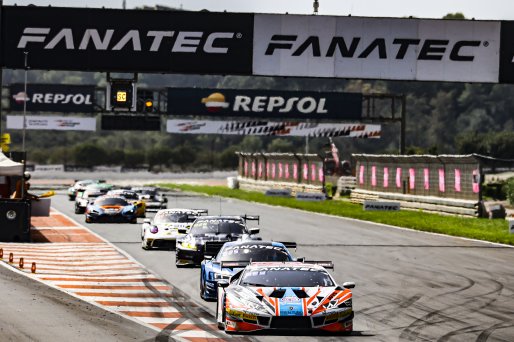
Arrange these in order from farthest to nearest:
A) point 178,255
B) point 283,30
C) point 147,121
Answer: point 147,121
point 283,30
point 178,255

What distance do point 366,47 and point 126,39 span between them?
7.25m

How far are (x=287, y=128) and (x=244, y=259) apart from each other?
2987 inches

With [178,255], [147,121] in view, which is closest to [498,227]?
[178,255]

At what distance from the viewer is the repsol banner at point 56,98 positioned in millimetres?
83875

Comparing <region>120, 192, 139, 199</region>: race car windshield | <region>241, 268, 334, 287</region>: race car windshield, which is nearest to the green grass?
<region>120, 192, 139, 199</region>: race car windshield

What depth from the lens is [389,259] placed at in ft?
102

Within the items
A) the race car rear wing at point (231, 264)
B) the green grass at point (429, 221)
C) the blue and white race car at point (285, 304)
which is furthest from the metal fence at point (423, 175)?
the blue and white race car at point (285, 304)

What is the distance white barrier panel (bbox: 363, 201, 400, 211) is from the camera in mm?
57688

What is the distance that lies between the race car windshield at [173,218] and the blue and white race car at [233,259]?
1129 centimetres

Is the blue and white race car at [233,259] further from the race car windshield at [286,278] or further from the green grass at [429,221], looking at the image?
the green grass at [429,221]

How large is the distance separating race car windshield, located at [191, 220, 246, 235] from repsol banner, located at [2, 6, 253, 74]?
23.3ft

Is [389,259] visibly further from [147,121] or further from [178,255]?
[147,121]

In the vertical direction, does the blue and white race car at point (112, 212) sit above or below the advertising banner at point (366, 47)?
below

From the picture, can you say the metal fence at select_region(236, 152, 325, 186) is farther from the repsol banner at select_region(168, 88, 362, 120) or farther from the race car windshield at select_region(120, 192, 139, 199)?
the race car windshield at select_region(120, 192, 139, 199)
